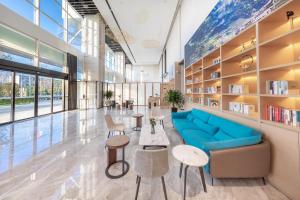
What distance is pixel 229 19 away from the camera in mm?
3379

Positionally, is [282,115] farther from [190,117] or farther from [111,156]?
[190,117]

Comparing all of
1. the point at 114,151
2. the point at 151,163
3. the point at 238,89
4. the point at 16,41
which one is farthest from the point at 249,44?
the point at 16,41

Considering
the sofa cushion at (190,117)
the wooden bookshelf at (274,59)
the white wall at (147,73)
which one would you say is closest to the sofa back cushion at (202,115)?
the sofa cushion at (190,117)

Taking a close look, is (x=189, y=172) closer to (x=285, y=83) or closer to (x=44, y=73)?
(x=285, y=83)

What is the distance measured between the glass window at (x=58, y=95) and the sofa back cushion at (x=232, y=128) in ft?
31.7

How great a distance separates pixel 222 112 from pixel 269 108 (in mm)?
1297

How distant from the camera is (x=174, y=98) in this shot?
7574 mm

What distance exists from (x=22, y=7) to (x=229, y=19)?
8798 mm

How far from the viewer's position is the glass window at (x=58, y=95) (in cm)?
912

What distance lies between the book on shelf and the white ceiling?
7.90 meters

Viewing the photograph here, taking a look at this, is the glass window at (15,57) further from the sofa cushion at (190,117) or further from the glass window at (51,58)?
the sofa cushion at (190,117)

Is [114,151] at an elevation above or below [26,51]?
below

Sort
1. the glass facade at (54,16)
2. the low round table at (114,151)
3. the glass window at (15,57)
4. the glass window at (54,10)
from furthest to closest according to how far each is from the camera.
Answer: the glass window at (54,10) → the glass facade at (54,16) → the glass window at (15,57) → the low round table at (114,151)

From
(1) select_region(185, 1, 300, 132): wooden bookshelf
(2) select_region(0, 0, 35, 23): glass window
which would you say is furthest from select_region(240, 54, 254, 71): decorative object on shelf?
(2) select_region(0, 0, 35, 23): glass window
